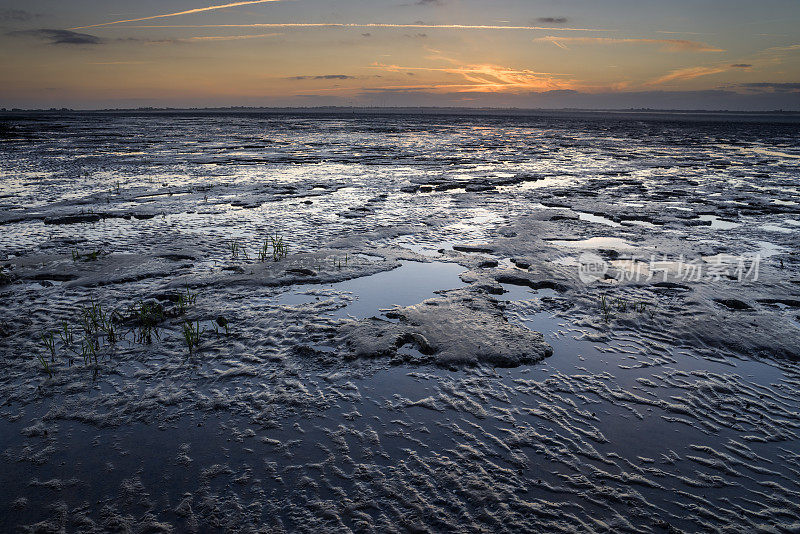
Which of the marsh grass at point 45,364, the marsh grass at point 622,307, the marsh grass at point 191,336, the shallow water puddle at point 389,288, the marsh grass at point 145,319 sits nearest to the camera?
the marsh grass at point 45,364

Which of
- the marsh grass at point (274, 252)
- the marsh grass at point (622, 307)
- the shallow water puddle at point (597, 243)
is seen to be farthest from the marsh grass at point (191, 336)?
the shallow water puddle at point (597, 243)

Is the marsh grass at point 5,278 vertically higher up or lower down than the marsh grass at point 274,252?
lower down

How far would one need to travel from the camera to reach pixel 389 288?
666 centimetres

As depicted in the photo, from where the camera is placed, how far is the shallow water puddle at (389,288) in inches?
237

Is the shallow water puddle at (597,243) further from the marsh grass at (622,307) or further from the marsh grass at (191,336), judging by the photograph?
the marsh grass at (191,336)

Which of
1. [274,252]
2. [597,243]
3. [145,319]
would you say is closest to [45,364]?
[145,319]

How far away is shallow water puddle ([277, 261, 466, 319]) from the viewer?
6020 millimetres

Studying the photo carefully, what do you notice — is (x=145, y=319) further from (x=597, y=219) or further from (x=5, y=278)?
(x=597, y=219)

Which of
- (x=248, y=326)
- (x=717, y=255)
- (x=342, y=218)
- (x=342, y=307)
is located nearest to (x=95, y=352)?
(x=248, y=326)

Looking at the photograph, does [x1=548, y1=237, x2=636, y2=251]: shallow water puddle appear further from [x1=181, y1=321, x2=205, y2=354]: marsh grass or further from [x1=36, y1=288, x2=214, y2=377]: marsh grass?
[x1=181, y1=321, x2=205, y2=354]: marsh grass

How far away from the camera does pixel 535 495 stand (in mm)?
2979

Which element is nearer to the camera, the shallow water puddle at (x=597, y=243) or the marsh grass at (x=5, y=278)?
the marsh grass at (x=5, y=278)

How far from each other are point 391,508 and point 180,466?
5.11ft

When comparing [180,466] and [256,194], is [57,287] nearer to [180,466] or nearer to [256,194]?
[180,466]
